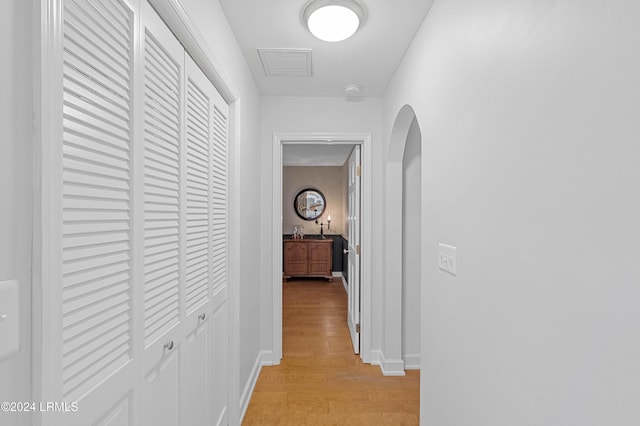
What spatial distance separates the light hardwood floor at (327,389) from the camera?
2.19m

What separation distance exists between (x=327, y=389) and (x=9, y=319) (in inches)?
92.0

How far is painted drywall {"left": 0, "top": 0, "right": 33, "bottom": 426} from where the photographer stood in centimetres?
56

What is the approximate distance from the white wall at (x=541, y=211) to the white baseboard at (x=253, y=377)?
4.20ft

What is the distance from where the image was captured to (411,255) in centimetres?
291

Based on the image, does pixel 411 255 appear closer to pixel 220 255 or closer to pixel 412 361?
pixel 412 361

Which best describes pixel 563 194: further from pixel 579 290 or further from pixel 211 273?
pixel 211 273

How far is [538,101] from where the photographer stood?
2.87 feet

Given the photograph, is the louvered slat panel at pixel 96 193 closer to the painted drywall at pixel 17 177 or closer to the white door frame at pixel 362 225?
the painted drywall at pixel 17 177

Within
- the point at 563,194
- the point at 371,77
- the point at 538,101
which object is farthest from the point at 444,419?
the point at 371,77

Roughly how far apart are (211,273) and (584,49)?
1.62 m

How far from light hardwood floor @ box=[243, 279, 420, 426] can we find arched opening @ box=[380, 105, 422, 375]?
8.0 inches

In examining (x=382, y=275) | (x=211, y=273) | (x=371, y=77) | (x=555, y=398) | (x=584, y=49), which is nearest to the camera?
(x=584, y=49)

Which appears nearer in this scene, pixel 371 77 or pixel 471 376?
pixel 471 376

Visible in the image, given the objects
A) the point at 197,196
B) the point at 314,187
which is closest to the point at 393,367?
the point at 197,196
